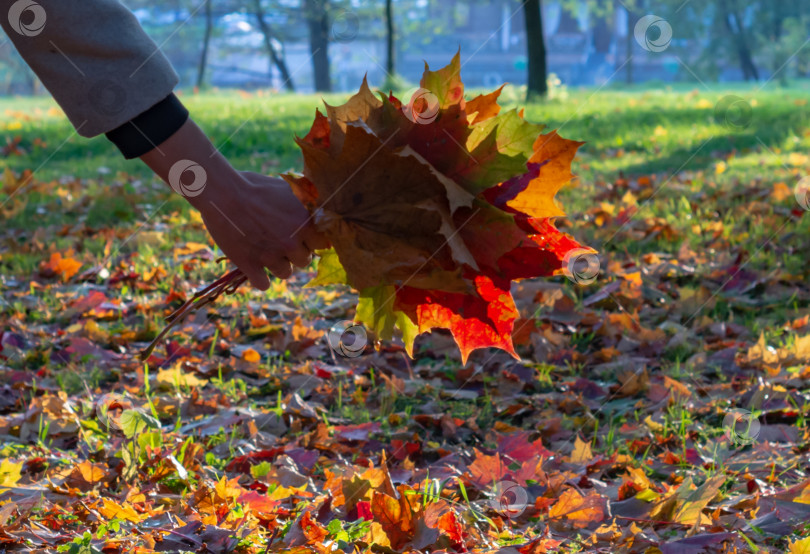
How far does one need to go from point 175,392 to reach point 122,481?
2.47 feet

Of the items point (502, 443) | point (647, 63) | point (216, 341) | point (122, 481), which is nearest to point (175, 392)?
point (216, 341)

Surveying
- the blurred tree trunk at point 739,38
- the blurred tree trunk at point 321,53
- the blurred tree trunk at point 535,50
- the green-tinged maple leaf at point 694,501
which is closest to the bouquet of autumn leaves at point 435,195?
the green-tinged maple leaf at point 694,501

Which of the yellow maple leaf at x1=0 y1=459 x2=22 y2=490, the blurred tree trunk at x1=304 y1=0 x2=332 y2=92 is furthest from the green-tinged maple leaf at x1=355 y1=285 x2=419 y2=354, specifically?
the blurred tree trunk at x1=304 y1=0 x2=332 y2=92

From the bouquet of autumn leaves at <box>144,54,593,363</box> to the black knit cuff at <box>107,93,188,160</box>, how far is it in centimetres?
25

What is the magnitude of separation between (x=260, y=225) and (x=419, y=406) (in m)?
1.22

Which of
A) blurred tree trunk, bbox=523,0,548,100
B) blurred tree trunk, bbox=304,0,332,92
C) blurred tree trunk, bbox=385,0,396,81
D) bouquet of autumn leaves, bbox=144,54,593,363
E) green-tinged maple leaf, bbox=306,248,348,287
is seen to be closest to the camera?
bouquet of autumn leaves, bbox=144,54,593,363

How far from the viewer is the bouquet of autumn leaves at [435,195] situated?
1.52 metres

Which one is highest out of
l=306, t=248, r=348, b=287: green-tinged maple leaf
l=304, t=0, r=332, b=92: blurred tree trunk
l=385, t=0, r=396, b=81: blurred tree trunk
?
l=304, t=0, r=332, b=92: blurred tree trunk

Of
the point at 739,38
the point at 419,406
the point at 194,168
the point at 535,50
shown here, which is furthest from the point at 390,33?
the point at 739,38

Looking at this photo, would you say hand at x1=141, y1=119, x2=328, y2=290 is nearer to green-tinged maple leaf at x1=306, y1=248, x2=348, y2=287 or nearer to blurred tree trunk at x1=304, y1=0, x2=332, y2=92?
green-tinged maple leaf at x1=306, y1=248, x2=348, y2=287

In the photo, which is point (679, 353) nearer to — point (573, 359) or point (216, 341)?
point (573, 359)

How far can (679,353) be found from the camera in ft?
9.79

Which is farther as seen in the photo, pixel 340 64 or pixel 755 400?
pixel 340 64

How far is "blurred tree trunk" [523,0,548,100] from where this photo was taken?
504 inches
